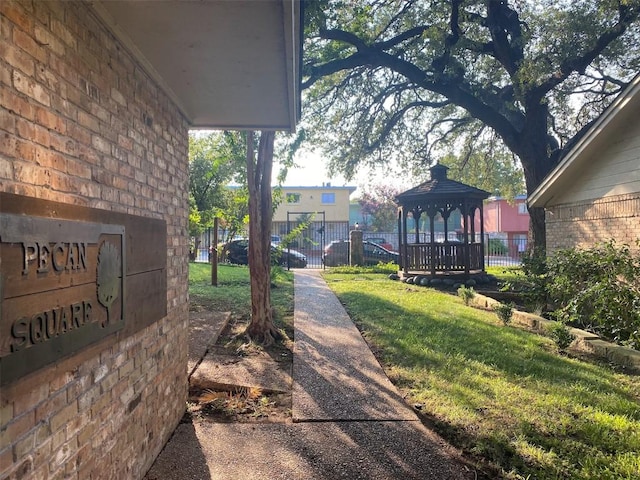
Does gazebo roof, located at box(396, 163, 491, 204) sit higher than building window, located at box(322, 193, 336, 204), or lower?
lower

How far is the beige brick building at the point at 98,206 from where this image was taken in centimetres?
165

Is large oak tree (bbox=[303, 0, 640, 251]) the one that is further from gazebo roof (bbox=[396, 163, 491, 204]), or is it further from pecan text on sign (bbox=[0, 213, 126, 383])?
pecan text on sign (bbox=[0, 213, 126, 383])

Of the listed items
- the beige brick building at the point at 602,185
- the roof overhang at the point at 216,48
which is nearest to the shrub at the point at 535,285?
the beige brick building at the point at 602,185

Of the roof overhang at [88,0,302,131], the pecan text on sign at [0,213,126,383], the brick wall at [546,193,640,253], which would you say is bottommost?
the pecan text on sign at [0,213,126,383]

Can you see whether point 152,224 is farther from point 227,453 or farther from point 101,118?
point 227,453

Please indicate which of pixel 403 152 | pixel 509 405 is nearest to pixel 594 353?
pixel 509 405

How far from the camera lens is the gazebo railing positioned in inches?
569

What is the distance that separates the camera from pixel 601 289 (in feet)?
20.4

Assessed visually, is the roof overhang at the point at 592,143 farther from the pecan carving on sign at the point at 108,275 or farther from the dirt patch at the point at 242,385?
the pecan carving on sign at the point at 108,275

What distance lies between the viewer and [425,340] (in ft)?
21.8

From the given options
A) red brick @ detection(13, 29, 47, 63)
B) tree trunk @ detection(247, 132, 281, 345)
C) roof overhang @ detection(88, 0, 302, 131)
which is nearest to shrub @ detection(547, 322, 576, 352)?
tree trunk @ detection(247, 132, 281, 345)

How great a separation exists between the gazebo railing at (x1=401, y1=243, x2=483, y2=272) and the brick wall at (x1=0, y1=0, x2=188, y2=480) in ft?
39.9

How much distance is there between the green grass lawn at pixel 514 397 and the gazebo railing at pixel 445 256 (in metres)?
6.70

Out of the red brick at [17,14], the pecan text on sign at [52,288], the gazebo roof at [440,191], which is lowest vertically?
the pecan text on sign at [52,288]
